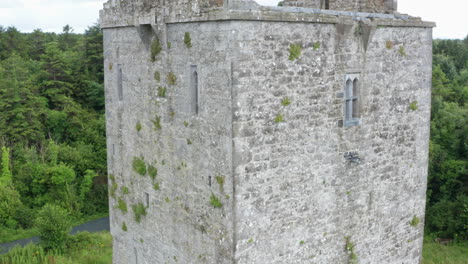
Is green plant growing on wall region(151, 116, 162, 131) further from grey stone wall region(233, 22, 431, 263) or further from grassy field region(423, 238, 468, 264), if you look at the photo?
grassy field region(423, 238, 468, 264)

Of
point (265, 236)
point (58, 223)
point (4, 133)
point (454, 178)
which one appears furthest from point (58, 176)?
point (265, 236)

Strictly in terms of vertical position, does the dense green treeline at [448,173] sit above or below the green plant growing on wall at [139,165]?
below

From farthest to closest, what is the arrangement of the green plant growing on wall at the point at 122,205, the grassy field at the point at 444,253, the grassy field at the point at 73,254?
the grassy field at the point at 73,254, the grassy field at the point at 444,253, the green plant growing on wall at the point at 122,205

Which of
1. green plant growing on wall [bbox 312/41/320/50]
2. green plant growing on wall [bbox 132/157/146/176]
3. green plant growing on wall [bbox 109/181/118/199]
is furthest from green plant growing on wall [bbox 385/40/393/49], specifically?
green plant growing on wall [bbox 109/181/118/199]

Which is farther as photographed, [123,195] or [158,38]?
[123,195]

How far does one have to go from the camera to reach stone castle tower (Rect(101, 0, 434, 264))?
306 inches

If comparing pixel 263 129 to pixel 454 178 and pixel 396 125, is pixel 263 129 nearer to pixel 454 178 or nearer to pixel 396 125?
pixel 396 125

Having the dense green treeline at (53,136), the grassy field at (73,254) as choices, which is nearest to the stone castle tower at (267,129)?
the grassy field at (73,254)

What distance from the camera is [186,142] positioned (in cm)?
877

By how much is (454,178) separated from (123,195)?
18252 millimetres

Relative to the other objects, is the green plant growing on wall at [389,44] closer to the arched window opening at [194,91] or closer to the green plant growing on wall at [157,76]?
the arched window opening at [194,91]

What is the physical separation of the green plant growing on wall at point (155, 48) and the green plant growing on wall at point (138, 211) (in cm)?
326

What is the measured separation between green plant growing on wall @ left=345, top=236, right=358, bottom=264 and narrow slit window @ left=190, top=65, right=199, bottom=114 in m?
3.97

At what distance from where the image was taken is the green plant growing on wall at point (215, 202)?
8.00 m
